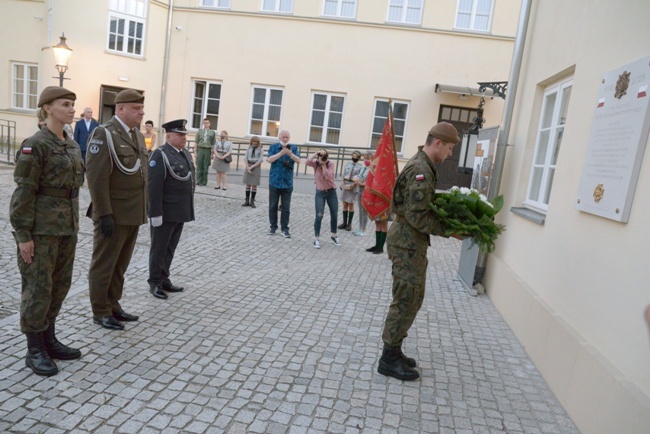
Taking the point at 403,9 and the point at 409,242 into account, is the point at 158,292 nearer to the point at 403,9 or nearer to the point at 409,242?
the point at 409,242

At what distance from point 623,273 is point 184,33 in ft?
61.9

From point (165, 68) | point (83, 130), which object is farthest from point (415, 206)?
point (165, 68)

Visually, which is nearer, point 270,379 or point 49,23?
point 270,379

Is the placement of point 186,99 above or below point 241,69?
below

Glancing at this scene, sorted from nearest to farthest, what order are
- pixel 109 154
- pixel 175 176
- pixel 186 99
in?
pixel 109 154, pixel 175 176, pixel 186 99

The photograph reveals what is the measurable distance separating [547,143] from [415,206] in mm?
2763

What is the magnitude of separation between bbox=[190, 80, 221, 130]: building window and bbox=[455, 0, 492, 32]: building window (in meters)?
9.43

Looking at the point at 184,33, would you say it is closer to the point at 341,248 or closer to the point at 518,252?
the point at 341,248

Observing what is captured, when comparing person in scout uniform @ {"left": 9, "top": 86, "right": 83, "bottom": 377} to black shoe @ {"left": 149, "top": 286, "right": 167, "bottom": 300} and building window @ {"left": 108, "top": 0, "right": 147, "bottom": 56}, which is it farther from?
Answer: building window @ {"left": 108, "top": 0, "right": 147, "bottom": 56}

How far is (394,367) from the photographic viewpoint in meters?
3.87

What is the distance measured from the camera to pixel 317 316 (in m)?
5.11

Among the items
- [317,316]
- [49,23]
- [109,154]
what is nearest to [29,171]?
[109,154]

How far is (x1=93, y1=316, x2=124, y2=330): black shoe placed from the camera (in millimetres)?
4195

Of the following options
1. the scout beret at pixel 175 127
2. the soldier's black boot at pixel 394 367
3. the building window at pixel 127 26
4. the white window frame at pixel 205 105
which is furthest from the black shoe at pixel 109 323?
the building window at pixel 127 26
